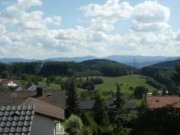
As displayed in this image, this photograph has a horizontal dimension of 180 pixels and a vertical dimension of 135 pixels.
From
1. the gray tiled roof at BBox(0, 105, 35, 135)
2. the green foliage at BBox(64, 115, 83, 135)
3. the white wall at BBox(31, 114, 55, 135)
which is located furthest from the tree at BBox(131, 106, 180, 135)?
the gray tiled roof at BBox(0, 105, 35, 135)

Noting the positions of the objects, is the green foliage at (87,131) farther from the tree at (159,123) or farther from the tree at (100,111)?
the tree at (100,111)

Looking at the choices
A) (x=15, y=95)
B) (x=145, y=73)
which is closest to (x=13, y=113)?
(x=15, y=95)

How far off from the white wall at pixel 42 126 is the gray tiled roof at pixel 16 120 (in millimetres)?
24187

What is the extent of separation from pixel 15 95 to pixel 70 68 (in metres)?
140

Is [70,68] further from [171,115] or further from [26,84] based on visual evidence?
[171,115]

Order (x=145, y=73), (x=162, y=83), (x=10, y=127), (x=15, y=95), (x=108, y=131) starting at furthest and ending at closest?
(x=145, y=73)
(x=162, y=83)
(x=15, y=95)
(x=108, y=131)
(x=10, y=127)

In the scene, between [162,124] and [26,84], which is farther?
[26,84]

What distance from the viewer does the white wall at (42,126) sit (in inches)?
1414

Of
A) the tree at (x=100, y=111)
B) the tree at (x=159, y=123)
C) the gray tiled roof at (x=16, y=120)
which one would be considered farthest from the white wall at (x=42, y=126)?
the tree at (x=100, y=111)

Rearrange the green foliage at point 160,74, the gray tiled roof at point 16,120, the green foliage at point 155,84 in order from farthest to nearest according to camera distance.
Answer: the green foliage at point 160,74, the green foliage at point 155,84, the gray tiled roof at point 16,120

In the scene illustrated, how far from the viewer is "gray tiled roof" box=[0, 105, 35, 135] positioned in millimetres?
11070

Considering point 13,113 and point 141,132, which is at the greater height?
point 13,113

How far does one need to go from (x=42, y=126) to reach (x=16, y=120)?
25.3 m

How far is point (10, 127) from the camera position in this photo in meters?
11.3
